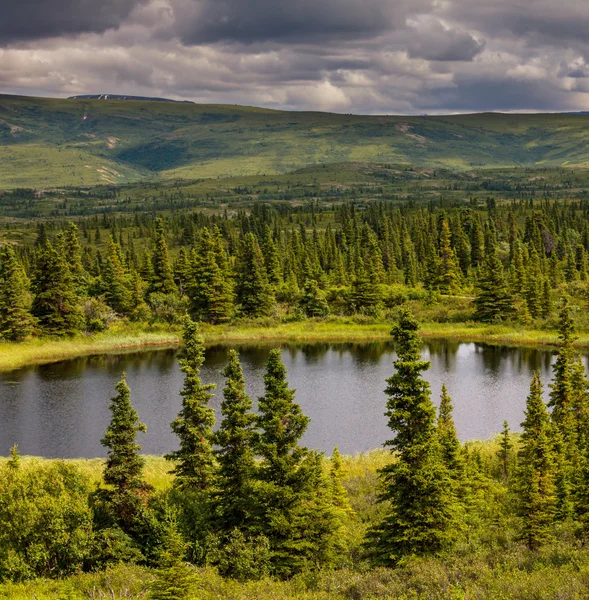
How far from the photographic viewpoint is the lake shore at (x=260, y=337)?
10225 cm

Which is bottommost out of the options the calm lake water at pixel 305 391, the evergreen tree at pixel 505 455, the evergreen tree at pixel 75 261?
the calm lake water at pixel 305 391

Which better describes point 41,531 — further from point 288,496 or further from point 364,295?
point 364,295

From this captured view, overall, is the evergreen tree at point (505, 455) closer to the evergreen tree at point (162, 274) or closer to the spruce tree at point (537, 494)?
the spruce tree at point (537, 494)

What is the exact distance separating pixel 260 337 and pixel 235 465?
78.9 metres

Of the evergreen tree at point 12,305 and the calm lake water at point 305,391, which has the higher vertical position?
the evergreen tree at point 12,305

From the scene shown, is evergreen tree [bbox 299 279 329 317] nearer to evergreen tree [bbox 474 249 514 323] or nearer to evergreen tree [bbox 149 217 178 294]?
evergreen tree [bbox 149 217 178 294]

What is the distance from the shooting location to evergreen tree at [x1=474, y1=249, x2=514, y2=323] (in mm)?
111875

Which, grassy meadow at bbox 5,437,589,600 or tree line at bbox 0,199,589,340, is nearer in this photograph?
grassy meadow at bbox 5,437,589,600

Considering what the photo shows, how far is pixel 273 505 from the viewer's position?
32094 mm

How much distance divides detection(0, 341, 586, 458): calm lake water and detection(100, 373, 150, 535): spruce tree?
949 inches

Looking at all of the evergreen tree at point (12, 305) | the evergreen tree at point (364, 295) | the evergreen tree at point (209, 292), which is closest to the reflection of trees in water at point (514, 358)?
the evergreen tree at point (364, 295)

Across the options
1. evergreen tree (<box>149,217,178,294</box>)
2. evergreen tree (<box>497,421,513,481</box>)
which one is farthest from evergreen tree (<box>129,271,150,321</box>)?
evergreen tree (<box>497,421,513,481</box>)

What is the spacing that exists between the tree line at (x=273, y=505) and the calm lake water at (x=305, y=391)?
24.1 metres

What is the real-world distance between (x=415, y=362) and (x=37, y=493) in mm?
18689
